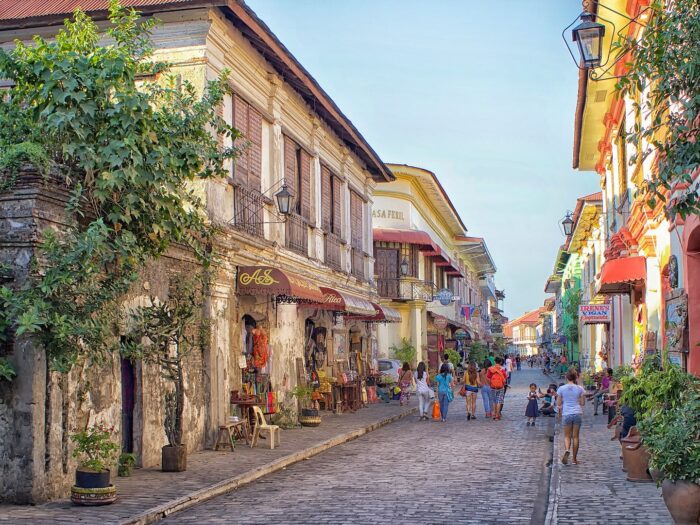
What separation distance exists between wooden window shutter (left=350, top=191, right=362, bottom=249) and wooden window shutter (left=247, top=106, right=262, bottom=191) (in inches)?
335

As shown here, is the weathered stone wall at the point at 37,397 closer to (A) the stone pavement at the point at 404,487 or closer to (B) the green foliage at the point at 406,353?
(A) the stone pavement at the point at 404,487

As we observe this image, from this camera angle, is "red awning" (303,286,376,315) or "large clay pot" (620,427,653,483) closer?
"large clay pot" (620,427,653,483)

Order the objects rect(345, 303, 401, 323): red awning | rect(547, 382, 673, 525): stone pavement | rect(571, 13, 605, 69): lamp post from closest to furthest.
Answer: rect(547, 382, 673, 525): stone pavement → rect(571, 13, 605, 69): lamp post → rect(345, 303, 401, 323): red awning

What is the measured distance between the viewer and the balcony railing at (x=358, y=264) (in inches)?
1048

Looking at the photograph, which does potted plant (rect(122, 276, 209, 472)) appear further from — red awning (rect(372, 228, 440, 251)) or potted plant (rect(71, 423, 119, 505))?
red awning (rect(372, 228, 440, 251))

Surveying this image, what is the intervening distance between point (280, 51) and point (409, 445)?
7960mm

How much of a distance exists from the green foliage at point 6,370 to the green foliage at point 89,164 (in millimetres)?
399

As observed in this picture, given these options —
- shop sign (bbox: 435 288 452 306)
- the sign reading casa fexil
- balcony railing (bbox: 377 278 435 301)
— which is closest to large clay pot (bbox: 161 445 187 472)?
the sign reading casa fexil

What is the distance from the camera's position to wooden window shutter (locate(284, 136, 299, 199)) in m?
19.8

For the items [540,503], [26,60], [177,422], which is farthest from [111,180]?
[540,503]

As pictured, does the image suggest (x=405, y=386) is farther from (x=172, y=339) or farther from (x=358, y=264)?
(x=172, y=339)

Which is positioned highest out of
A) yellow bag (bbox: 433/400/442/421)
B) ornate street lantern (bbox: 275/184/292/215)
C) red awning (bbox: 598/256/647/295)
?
ornate street lantern (bbox: 275/184/292/215)

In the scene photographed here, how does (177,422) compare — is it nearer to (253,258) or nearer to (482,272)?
(253,258)

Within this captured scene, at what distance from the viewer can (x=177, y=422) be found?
40.9ft
